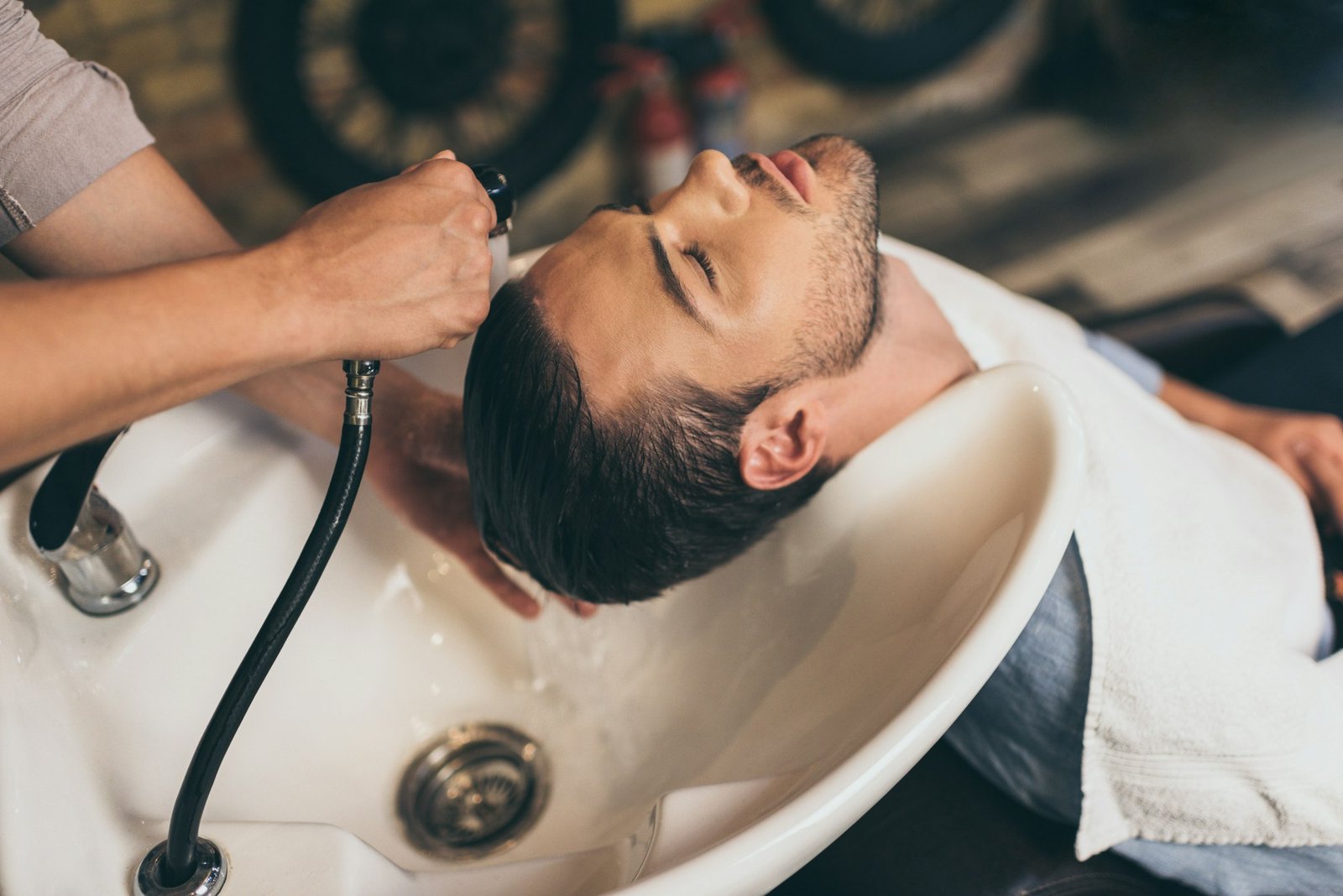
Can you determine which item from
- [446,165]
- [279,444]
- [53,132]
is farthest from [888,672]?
[53,132]

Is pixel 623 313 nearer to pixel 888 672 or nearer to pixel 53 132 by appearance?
pixel 888 672

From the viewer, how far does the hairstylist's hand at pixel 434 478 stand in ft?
3.56

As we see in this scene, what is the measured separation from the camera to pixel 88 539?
80 cm

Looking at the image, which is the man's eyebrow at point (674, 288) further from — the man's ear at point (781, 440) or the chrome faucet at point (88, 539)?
the chrome faucet at point (88, 539)

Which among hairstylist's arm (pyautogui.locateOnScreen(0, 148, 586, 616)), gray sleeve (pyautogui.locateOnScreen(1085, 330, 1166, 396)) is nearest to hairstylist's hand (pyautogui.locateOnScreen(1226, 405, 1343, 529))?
gray sleeve (pyautogui.locateOnScreen(1085, 330, 1166, 396))

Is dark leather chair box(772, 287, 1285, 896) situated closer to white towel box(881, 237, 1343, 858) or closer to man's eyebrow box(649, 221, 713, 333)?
white towel box(881, 237, 1343, 858)

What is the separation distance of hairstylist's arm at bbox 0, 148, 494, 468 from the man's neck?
43 cm

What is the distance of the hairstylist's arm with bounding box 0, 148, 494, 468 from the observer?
60 cm

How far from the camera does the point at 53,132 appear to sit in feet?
2.78

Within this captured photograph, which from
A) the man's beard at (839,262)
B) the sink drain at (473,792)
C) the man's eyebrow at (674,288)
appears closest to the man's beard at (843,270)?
the man's beard at (839,262)

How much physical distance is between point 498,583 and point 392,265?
53 centimetres

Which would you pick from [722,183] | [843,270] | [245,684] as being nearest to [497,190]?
[722,183]

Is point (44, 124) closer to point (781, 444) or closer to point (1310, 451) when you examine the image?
point (781, 444)

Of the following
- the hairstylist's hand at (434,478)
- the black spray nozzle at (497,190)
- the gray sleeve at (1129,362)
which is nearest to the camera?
the black spray nozzle at (497,190)
